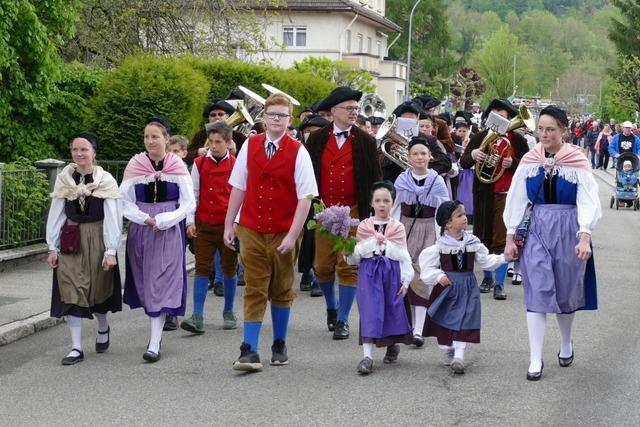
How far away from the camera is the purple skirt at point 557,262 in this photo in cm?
886

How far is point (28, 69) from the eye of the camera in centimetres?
1825

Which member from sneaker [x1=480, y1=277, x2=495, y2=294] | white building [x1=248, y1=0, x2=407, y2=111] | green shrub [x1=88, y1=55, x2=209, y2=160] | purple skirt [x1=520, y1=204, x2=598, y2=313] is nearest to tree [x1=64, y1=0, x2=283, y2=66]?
green shrub [x1=88, y1=55, x2=209, y2=160]

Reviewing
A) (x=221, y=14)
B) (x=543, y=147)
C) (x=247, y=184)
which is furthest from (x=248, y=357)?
(x=221, y=14)

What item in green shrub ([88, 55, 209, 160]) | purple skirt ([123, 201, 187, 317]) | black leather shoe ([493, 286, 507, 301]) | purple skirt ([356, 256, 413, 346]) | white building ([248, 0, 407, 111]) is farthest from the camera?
white building ([248, 0, 407, 111])

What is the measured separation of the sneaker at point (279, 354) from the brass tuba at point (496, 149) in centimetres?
508

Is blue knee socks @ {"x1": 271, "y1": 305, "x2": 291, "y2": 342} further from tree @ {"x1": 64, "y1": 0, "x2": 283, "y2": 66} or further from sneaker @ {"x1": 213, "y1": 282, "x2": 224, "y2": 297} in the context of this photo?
tree @ {"x1": 64, "y1": 0, "x2": 283, "y2": 66}

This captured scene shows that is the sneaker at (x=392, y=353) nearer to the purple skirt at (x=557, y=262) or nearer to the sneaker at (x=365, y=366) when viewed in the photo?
the sneaker at (x=365, y=366)

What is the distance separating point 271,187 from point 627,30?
200 feet

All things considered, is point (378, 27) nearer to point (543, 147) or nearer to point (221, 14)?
point (221, 14)

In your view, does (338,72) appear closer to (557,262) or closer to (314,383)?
(557,262)

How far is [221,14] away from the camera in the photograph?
27672mm

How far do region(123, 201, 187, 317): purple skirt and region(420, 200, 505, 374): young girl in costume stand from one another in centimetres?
193

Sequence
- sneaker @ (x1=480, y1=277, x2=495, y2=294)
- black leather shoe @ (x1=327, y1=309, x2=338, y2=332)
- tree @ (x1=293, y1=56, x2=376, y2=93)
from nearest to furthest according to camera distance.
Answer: black leather shoe @ (x1=327, y1=309, x2=338, y2=332)
sneaker @ (x1=480, y1=277, x2=495, y2=294)
tree @ (x1=293, y1=56, x2=376, y2=93)

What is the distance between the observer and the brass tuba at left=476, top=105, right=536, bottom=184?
44.6ft
